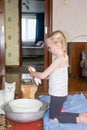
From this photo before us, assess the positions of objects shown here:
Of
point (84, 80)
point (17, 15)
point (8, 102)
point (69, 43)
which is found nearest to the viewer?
point (8, 102)

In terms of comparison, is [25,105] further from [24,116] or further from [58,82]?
[58,82]

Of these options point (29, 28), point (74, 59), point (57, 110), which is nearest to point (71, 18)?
point (74, 59)

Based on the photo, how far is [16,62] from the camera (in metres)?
7.23

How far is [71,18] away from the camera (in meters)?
5.65

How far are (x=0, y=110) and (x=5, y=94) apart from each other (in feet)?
0.54

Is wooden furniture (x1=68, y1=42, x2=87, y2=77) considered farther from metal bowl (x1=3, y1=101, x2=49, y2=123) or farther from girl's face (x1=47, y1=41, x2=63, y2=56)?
metal bowl (x1=3, y1=101, x2=49, y2=123)

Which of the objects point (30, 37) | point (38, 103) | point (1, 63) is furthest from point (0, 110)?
point (30, 37)

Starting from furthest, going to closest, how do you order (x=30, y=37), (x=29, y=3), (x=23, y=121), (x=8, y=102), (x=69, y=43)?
(x=30, y=37), (x=29, y=3), (x=69, y=43), (x=8, y=102), (x=23, y=121)

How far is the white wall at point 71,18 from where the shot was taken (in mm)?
5605

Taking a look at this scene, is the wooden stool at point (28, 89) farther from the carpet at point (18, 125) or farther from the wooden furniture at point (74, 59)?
the wooden furniture at point (74, 59)

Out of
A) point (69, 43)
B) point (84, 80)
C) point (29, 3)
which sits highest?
point (29, 3)

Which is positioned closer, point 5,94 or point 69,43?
point 5,94

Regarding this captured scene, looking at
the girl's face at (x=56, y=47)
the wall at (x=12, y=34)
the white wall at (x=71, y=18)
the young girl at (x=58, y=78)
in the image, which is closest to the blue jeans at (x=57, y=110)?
the young girl at (x=58, y=78)

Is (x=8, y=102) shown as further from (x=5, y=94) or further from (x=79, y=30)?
(x=79, y=30)
